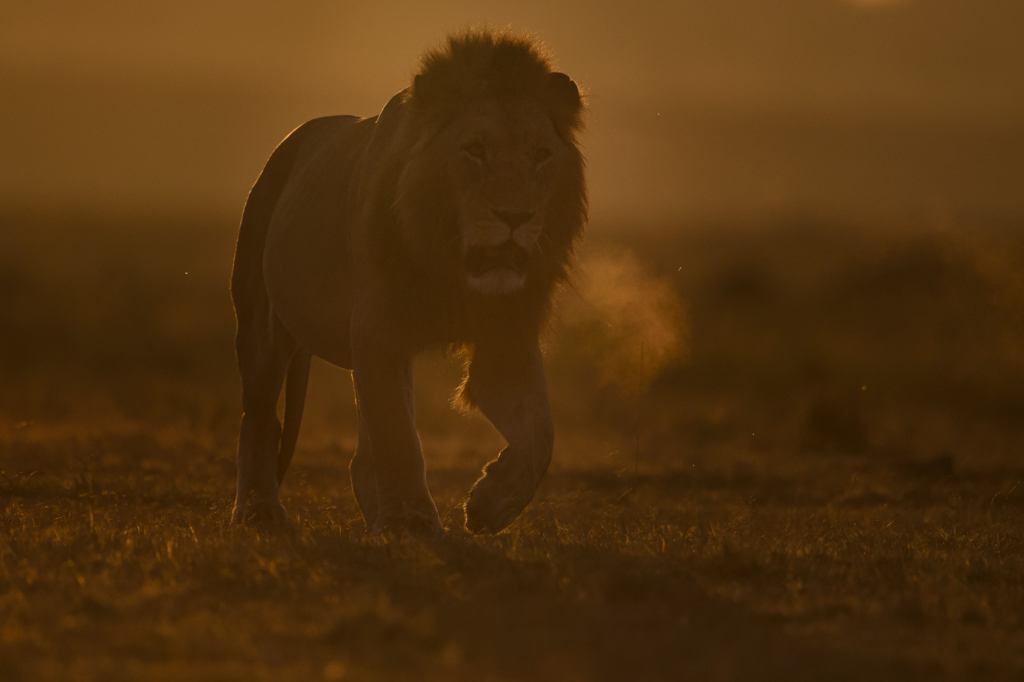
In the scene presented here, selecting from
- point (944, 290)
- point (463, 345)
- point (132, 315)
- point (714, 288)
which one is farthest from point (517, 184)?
point (714, 288)

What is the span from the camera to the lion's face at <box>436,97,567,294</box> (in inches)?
206

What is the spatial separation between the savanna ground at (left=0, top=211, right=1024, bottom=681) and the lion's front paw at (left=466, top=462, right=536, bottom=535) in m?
0.08

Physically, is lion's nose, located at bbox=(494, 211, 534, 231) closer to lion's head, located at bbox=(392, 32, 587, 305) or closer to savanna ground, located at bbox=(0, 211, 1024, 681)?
lion's head, located at bbox=(392, 32, 587, 305)

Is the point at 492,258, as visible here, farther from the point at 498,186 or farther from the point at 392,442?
the point at 392,442

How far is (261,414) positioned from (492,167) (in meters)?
2.33

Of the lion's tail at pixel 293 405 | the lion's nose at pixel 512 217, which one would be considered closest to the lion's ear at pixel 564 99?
the lion's nose at pixel 512 217

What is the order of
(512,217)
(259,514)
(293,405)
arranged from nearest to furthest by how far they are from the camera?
(512,217)
(259,514)
(293,405)

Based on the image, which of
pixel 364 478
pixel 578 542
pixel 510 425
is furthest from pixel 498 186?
pixel 364 478

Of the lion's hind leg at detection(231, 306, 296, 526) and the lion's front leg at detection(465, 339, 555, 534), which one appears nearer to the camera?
the lion's front leg at detection(465, 339, 555, 534)

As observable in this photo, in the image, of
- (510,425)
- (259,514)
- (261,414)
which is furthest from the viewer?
(261,414)

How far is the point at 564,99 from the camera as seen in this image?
5719mm

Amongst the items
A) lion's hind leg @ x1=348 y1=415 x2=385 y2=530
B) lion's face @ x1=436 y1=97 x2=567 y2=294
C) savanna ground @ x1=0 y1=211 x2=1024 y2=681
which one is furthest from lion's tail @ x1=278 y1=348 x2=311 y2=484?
lion's face @ x1=436 y1=97 x2=567 y2=294

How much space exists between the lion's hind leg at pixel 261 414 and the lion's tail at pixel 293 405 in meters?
0.05

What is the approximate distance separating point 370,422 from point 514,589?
1408 millimetres
